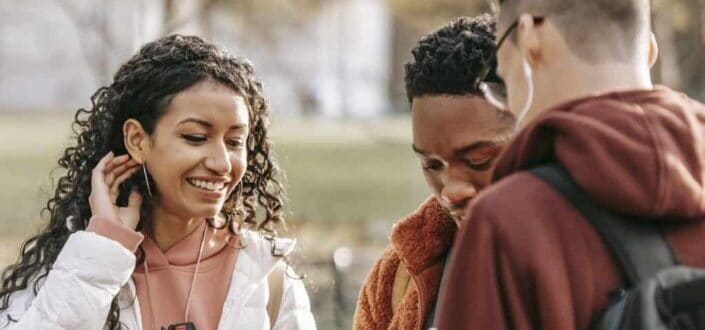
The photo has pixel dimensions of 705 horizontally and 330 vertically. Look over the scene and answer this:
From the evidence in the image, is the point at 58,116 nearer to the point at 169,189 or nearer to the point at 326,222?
the point at 326,222

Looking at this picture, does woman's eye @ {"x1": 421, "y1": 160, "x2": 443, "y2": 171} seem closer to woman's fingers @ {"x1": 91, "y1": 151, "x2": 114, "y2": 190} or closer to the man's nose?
the man's nose

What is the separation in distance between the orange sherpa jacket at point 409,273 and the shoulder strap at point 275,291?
0.90 feet

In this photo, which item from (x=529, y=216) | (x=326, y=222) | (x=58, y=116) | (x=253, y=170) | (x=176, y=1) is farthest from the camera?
(x=58, y=116)

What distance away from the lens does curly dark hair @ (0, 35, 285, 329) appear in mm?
3588

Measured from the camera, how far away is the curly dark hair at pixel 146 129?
3.59 meters

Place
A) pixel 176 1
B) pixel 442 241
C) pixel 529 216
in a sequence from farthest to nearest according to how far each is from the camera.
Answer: pixel 176 1, pixel 442 241, pixel 529 216

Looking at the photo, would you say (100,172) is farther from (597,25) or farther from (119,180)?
(597,25)

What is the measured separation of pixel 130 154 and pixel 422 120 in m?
0.91

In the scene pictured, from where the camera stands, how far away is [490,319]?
2.16m

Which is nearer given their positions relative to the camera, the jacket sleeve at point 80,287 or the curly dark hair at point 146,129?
the jacket sleeve at point 80,287

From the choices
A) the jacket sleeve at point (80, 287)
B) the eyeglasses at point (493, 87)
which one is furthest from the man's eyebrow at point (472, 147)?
the jacket sleeve at point (80, 287)

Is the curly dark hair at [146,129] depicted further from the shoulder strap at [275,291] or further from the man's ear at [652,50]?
the man's ear at [652,50]

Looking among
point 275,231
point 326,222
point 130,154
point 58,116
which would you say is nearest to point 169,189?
point 130,154

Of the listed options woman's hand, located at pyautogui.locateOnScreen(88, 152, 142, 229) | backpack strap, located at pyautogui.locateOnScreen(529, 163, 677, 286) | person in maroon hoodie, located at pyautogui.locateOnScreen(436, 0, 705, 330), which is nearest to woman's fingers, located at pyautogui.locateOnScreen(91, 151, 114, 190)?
woman's hand, located at pyautogui.locateOnScreen(88, 152, 142, 229)
